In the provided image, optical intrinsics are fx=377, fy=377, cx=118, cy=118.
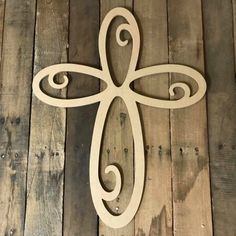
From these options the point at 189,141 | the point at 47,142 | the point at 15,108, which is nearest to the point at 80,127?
the point at 47,142

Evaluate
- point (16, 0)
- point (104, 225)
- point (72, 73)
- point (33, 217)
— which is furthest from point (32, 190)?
point (16, 0)

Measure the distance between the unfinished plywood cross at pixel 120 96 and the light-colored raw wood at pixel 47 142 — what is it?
1.2 inches

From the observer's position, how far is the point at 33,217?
1069mm

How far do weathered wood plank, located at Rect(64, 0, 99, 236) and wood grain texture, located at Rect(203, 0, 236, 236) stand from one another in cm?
34

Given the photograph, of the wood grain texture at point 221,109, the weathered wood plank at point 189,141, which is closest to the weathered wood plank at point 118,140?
the weathered wood plank at point 189,141

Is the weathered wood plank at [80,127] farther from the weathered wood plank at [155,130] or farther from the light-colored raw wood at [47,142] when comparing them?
the weathered wood plank at [155,130]

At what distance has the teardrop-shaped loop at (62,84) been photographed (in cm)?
112

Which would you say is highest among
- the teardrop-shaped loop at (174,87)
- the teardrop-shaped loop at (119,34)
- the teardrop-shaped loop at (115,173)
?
the teardrop-shaped loop at (119,34)

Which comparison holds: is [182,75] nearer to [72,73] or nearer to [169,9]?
[169,9]

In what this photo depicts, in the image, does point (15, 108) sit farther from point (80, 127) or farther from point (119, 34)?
point (119, 34)

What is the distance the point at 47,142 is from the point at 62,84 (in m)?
0.18

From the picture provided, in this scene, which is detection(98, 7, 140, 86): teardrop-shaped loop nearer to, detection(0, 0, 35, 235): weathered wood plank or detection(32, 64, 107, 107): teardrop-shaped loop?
detection(32, 64, 107, 107): teardrop-shaped loop

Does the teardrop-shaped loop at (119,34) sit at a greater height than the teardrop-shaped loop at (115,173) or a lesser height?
greater

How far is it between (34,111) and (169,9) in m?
0.52
